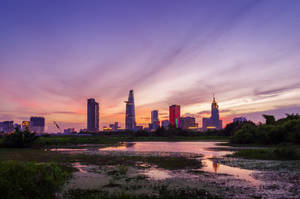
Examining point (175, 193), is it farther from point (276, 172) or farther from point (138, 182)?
point (276, 172)

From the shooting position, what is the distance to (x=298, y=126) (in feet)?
185

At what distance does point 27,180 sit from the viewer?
11.2 m

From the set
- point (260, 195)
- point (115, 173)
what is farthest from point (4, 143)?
point (260, 195)

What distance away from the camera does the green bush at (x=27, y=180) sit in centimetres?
1080

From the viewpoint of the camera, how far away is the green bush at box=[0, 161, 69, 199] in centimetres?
1080

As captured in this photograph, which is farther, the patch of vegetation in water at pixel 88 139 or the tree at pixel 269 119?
the tree at pixel 269 119

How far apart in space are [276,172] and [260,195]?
31.1 feet

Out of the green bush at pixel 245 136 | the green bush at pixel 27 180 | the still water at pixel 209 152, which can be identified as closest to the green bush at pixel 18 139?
the still water at pixel 209 152

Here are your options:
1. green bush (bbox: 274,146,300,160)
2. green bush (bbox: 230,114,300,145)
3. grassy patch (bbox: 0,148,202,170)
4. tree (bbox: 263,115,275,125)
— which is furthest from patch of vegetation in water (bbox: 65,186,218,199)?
tree (bbox: 263,115,275,125)

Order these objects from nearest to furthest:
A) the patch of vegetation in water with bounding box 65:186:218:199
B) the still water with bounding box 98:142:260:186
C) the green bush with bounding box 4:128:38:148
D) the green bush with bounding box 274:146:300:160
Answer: the patch of vegetation in water with bounding box 65:186:218:199 → the still water with bounding box 98:142:260:186 → the green bush with bounding box 274:146:300:160 → the green bush with bounding box 4:128:38:148

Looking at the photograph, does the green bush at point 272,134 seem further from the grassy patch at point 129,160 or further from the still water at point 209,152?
the grassy patch at point 129,160

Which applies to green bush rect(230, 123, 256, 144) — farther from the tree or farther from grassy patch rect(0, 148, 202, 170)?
grassy patch rect(0, 148, 202, 170)

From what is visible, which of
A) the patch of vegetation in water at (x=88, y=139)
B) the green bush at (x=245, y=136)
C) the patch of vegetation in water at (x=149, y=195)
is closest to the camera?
the patch of vegetation in water at (x=149, y=195)

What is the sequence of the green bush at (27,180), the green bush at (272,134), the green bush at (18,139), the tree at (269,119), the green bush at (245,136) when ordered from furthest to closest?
the tree at (269,119), the green bush at (245,136), the green bush at (18,139), the green bush at (272,134), the green bush at (27,180)
